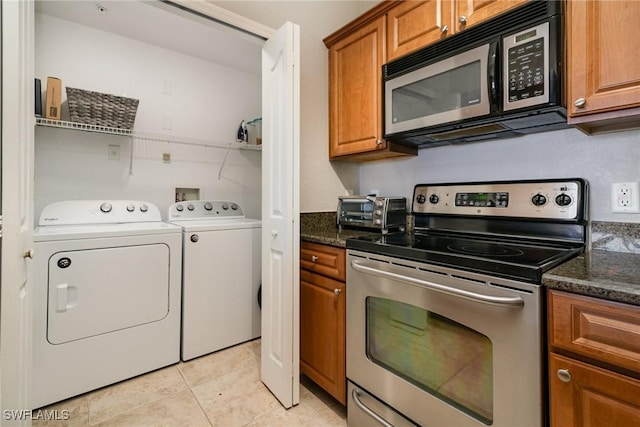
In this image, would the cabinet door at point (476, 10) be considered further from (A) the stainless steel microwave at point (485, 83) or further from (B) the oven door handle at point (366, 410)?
(B) the oven door handle at point (366, 410)

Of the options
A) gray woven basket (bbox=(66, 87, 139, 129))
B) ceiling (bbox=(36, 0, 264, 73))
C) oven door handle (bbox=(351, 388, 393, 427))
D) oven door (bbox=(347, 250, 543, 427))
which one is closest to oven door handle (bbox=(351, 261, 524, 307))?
oven door (bbox=(347, 250, 543, 427))

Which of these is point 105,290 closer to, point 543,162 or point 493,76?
point 493,76

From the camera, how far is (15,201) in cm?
94

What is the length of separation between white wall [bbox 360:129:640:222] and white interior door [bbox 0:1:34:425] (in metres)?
1.84

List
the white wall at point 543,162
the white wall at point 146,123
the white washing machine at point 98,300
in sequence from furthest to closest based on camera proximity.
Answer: the white wall at point 146,123 < the white washing machine at point 98,300 < the white wall at point 543,162

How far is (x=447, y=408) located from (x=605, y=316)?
0.60 metres

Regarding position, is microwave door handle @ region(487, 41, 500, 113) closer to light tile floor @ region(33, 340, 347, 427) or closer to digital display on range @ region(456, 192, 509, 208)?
digital display on range @ region(456, 192, 509, 208)

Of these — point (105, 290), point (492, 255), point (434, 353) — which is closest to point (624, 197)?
point (492, 255)

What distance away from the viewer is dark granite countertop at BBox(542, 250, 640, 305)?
2.39 ft

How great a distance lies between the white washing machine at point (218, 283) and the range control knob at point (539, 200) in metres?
1.75

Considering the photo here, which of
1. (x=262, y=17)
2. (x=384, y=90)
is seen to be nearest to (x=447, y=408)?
(x=384, y=90)

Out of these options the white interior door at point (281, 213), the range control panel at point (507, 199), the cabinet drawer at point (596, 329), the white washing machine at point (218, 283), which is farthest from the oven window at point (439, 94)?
the white washing machine at point (218, 283)

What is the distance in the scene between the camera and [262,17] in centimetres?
182

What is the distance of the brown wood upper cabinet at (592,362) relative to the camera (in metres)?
0.72
